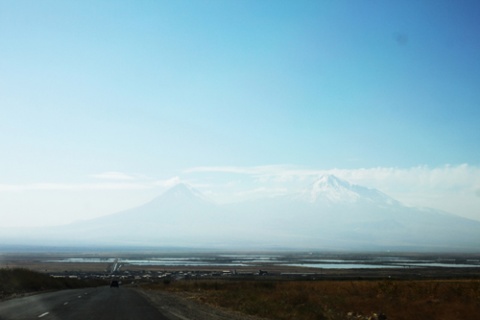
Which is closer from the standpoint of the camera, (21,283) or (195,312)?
(195,312)

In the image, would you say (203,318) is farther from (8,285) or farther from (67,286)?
(67,286)

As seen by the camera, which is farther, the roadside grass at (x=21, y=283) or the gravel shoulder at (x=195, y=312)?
the roadside grass at (x=21, y=283)

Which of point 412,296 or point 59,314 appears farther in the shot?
point 412,296

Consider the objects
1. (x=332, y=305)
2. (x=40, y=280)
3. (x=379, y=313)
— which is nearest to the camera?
(x=379, y=313)

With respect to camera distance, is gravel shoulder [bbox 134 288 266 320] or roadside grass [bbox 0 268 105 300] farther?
roadside grass [bbox 0 268 105 300]

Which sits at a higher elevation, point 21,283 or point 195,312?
point 21,283

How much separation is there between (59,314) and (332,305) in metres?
17.2

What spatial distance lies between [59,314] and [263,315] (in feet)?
33.1

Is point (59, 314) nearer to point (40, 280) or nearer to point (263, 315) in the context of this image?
point (263, 315)

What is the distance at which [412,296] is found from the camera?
111 ft

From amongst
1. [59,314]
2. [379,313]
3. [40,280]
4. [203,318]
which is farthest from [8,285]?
[379,313]

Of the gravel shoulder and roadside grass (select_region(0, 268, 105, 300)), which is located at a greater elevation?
roadside grass (select_region(0, 268, 105, 300))

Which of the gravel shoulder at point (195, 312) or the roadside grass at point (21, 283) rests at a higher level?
the roadside grass at point (21, 283)

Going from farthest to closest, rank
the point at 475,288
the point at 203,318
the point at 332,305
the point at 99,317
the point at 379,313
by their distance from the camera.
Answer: the point at 475,288
the point at 332,305
the point at 379,313
the point at 203,318
the point at 99,317
